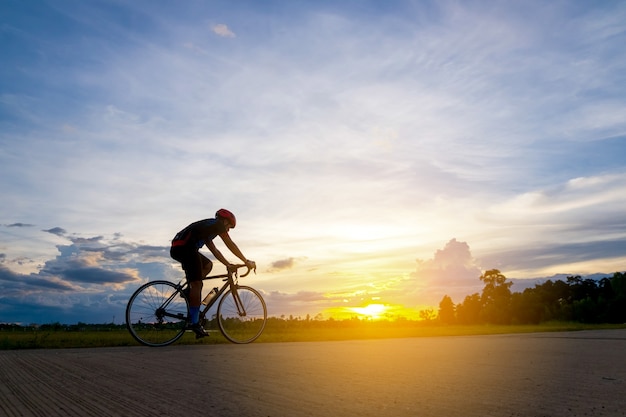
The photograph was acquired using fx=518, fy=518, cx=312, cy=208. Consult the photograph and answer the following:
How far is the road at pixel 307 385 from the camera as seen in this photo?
3.30 meters

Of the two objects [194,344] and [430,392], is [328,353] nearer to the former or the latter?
[194,344]

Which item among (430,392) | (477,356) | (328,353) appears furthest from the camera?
(328,353)

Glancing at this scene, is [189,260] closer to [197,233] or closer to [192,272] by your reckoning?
[192,272]

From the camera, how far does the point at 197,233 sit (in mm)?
8766

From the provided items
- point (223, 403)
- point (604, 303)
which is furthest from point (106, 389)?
point (604, 303)

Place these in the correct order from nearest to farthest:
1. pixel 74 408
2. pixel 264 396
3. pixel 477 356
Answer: pixel 74 408 → pixel 264 396 → pixel 477 356

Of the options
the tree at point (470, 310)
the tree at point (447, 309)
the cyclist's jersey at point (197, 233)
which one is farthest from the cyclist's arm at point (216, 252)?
the tree at point (447, 309)

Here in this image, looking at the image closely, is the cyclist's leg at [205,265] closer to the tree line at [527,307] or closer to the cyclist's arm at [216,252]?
the cyclist's arm at [216,252]

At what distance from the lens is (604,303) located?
214 ft

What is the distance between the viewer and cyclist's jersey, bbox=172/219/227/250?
873cm

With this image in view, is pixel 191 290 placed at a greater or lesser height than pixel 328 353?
greater

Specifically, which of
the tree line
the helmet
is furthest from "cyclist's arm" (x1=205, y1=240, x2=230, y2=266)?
the tree line

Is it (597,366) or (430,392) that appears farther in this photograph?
(597,366)

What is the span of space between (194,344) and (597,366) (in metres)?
6.34
